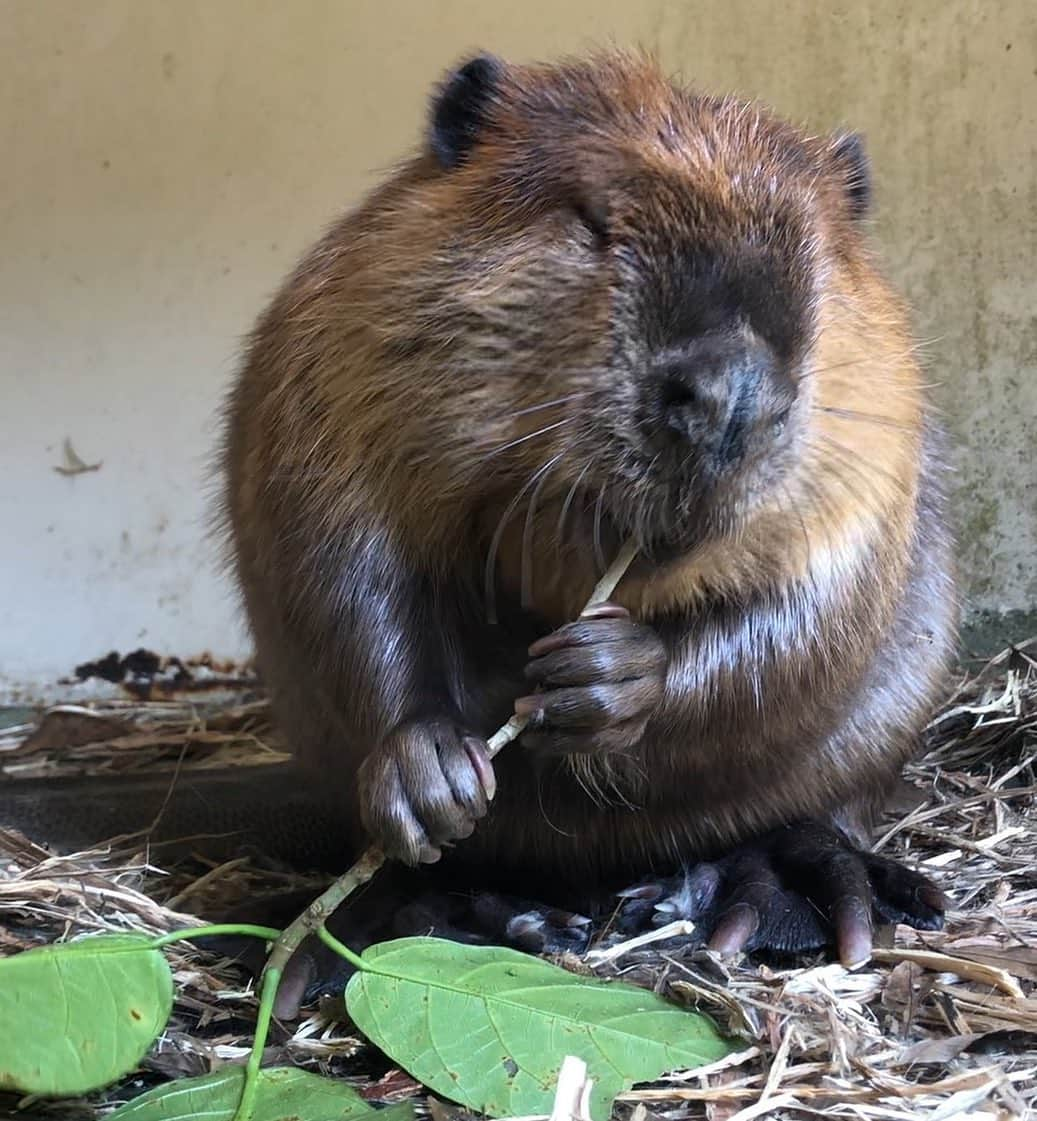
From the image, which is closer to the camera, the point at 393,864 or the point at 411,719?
the point at 411,719

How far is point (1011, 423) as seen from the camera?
3.04m

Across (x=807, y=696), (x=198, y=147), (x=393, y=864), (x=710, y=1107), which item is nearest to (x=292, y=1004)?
(x=393, y=864)

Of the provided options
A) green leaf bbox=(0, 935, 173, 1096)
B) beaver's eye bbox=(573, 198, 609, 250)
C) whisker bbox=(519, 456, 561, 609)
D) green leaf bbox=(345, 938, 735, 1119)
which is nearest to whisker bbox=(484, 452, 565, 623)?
whisker bbox=(519, 456, 561, 609)

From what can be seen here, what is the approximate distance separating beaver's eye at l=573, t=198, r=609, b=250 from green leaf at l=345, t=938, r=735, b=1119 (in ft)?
2.39

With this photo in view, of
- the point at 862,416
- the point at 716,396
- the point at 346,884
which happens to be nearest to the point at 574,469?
the point at 716,396

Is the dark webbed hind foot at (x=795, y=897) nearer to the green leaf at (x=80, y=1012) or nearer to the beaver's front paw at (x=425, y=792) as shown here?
the beaver's front paw at (x=425, y=792)

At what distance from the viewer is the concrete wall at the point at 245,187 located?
2877 millimetres

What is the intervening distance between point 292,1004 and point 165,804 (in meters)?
0.79

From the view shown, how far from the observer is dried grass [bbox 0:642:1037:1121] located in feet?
3.80

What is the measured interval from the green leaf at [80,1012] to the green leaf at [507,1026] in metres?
0.20

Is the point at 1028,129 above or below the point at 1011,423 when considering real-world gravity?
above

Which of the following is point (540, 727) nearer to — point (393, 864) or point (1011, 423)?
point (393, 864)

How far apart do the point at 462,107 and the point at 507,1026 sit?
1019 mm

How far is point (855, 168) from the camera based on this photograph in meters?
1.62
